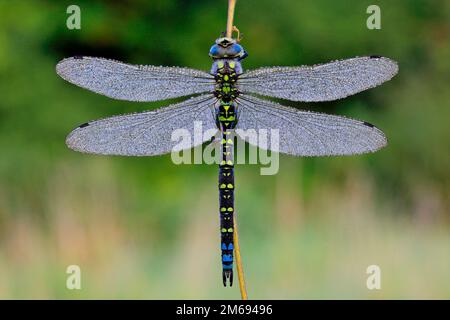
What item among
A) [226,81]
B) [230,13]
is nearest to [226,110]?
[226,81]

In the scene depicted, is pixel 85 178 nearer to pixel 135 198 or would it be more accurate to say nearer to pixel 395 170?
pixel 135 198

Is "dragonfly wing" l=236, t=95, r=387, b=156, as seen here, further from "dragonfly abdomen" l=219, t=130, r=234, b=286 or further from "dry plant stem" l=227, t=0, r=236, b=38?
"dry plant stem" l=227, t=0, r=236, b=38

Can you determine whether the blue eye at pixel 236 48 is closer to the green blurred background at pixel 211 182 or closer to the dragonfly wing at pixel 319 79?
the dragonfly wing at pixel 319 79

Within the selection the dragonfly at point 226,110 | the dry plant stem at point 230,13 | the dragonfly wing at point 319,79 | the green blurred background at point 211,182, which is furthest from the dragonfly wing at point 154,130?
the green blurred background at point 211,182

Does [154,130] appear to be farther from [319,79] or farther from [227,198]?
[319,79]

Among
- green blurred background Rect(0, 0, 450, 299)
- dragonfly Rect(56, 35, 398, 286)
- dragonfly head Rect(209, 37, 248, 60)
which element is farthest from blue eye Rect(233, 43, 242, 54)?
green blurred background Rect(0, 0, 450, 299)

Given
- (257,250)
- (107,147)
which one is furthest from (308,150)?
(257,250)
